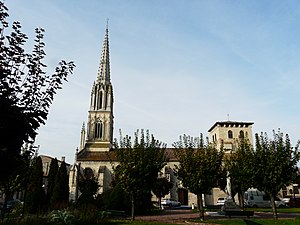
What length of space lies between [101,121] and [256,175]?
46.6 m

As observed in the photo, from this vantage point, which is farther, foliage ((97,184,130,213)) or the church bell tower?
the church bell tower

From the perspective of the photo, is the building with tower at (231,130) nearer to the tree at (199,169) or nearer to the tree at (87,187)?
the tree at (87,187)

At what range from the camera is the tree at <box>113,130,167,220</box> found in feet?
64.8

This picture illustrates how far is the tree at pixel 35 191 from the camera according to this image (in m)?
25.5

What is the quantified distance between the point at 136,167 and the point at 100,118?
149 ft

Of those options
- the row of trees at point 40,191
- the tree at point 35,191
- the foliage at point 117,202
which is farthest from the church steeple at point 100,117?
the foliage at point 117,202

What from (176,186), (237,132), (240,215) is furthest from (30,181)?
(237,132)

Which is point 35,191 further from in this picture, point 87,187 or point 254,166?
point 254,166

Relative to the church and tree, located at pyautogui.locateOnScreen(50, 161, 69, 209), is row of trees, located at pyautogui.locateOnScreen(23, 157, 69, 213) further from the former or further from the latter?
the church

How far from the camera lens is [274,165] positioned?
68.2 feet

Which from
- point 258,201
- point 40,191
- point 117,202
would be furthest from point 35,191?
point 258,201

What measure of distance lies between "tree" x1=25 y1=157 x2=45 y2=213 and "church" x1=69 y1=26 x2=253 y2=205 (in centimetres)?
2661

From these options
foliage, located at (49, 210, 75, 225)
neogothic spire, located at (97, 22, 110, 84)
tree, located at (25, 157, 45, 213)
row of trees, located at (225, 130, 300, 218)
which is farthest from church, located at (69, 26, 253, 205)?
foliage, located at (49, 210, 75, 225)

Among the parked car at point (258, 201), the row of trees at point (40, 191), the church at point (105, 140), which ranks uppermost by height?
the church at point (105, 140)
